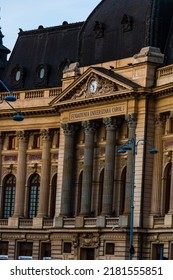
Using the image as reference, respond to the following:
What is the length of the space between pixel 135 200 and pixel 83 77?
37.9 feet

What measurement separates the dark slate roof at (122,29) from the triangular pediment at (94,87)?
9.43 ft

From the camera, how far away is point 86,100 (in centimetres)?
7162

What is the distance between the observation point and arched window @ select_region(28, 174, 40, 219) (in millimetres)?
79562

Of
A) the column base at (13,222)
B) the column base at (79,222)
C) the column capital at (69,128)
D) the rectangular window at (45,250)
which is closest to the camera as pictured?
the column base at (79,222)

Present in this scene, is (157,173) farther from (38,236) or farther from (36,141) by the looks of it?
(36,141)

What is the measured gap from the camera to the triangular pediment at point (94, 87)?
222ft

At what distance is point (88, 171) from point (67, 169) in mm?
2999

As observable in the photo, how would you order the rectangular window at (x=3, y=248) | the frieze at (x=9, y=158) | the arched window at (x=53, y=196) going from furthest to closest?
the frieze at (x=9, y=158)
the rectangular window at (x=3, y=248)
the arched window at (x=53, y=196)

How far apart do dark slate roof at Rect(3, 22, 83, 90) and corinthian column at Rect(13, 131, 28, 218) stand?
514 cm

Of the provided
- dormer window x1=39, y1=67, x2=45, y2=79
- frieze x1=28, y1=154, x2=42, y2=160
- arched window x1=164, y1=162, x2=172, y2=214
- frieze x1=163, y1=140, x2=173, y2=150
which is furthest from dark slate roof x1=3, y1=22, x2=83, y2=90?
arched window x1=164, y1=162, x2=172, y2=214

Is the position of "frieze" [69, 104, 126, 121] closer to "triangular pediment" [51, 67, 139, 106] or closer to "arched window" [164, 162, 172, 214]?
"triangular pediment" [51, 67, 139, 106]

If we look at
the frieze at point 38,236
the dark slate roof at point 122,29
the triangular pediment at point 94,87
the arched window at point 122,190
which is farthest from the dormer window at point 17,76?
the arched window at point 122,190

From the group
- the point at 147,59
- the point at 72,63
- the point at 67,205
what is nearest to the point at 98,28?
the point at 72,63

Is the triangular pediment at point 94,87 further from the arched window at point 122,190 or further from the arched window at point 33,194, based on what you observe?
the arched window at point 33,194
